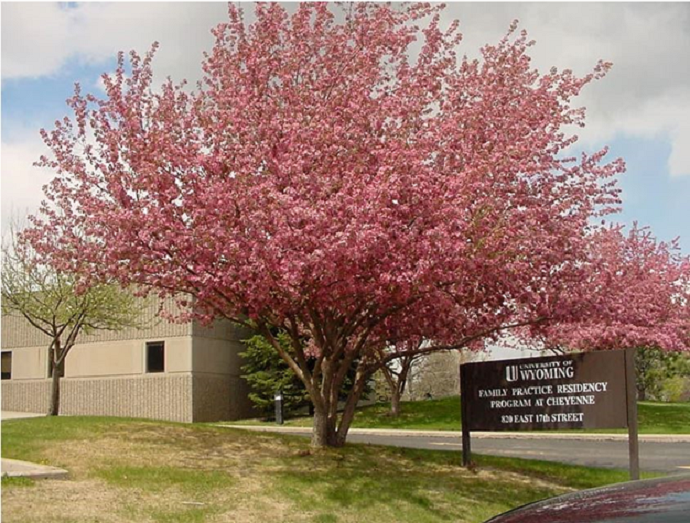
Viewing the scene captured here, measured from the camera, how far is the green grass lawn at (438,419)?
29047 millimetres

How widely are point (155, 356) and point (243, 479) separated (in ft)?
78.1

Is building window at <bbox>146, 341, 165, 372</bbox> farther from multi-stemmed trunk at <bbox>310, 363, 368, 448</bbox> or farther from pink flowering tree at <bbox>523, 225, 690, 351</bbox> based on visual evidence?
multi-stemmed trunk at <bbox>310, 363, 368, 448</bbox>

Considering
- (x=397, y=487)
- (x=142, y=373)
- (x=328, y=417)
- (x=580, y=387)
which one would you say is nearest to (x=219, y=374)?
(x=142, y=373)

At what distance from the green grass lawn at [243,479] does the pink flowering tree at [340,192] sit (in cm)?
164

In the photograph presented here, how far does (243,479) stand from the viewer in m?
11.6

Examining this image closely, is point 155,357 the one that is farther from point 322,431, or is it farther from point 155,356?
point 322,431

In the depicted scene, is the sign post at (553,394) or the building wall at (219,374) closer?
the sign post at (553,394)

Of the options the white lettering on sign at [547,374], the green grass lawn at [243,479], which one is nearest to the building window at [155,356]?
the green grass lawn at [243,479]

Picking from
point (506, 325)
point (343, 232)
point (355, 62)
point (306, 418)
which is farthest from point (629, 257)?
point (343, 232)

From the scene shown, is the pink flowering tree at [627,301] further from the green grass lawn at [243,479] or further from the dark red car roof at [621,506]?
the dark red car roof at [621,506]

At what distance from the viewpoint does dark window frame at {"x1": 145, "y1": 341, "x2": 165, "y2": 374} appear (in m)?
34.4

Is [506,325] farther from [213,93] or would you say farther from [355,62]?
[213,93]

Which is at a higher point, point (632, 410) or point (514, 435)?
point (632, 410)

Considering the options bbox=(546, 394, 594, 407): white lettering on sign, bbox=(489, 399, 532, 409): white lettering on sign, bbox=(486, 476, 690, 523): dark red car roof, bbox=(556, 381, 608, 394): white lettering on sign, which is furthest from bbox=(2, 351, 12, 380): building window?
bbox=(486, 476, 690, 523): dark red car roof
